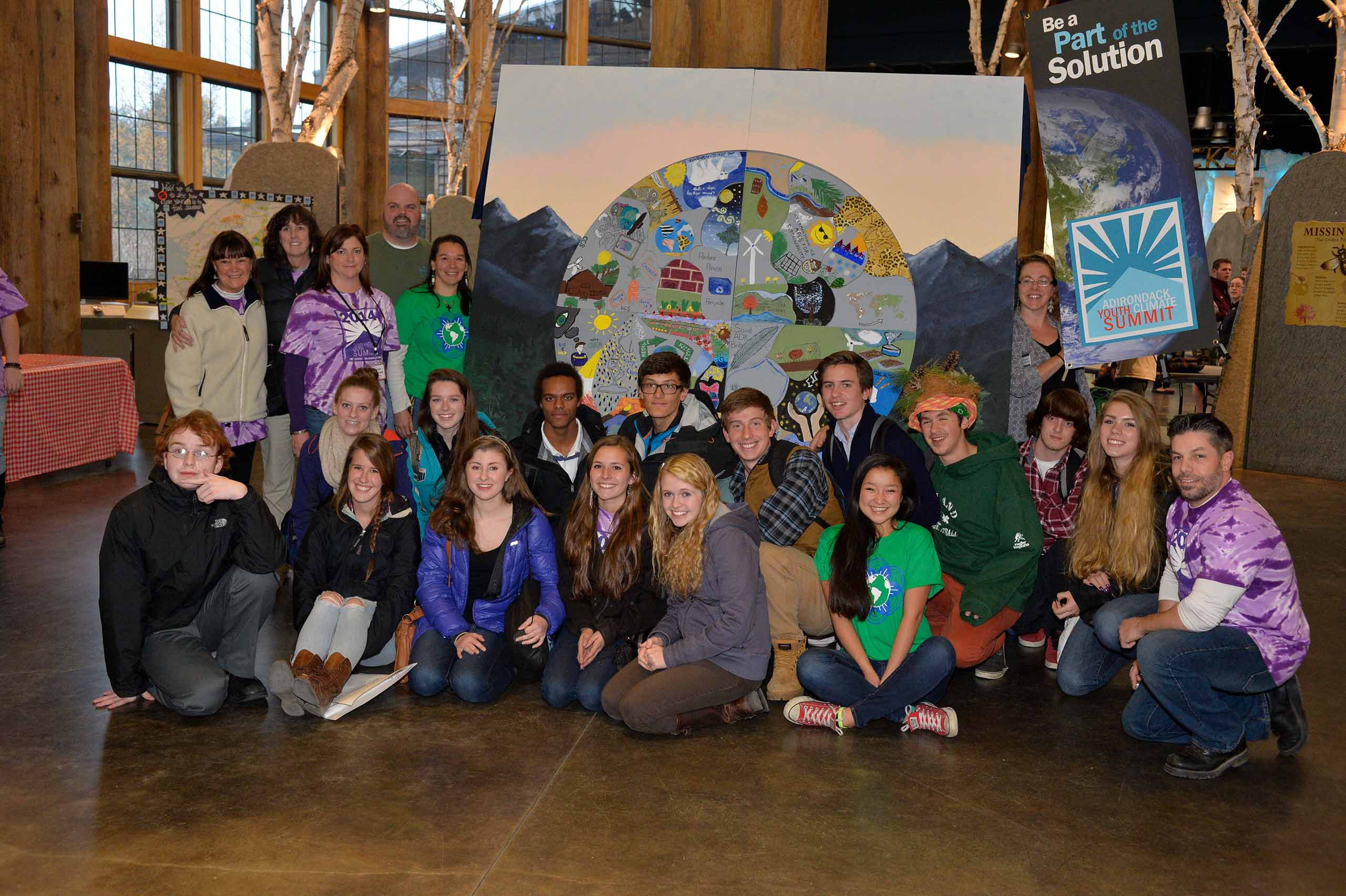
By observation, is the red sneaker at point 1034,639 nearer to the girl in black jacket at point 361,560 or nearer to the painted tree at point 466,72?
the girl in black jacket at point 361,560

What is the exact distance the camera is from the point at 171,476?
12.0ft

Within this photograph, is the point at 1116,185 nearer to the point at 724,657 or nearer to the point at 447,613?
the point at 724,657

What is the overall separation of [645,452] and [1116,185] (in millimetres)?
2288

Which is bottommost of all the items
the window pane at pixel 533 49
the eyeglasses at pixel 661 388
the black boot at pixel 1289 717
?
the black boot at pixel 1289 717

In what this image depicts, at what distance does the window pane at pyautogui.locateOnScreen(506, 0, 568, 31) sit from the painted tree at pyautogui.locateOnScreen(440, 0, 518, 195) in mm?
1174

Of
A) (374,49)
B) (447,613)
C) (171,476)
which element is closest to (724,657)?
(447,613)

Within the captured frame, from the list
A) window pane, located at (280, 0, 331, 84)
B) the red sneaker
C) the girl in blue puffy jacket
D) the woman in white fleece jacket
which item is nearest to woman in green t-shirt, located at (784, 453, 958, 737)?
Result: the girl in blue puffy jacket

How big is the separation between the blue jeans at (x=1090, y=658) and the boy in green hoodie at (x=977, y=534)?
24 centimetres

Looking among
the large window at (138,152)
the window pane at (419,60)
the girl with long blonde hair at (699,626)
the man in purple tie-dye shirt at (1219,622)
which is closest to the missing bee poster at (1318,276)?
the man in purple tie-dye shirt at (1219,622)

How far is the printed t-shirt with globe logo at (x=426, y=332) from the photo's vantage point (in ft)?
17.2

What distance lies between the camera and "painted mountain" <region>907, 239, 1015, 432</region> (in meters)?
4.91

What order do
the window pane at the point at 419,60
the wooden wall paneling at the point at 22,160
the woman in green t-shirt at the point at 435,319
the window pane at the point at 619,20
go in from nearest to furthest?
the woman in green t-shirt at the point at 435,319, the wooden wall paneling at the point at 22,160, the window pane at the point at 419,60, the window pane at the point at 619,20

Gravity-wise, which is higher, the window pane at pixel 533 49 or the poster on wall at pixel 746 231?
the window pane at pixel 533 49

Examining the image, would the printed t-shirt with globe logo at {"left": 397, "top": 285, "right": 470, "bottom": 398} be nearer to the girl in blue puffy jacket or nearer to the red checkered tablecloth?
the girl in blue puffy jacket
